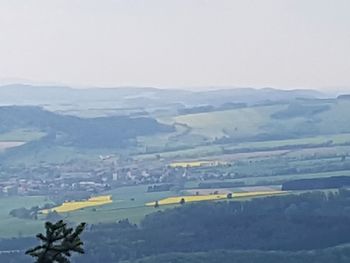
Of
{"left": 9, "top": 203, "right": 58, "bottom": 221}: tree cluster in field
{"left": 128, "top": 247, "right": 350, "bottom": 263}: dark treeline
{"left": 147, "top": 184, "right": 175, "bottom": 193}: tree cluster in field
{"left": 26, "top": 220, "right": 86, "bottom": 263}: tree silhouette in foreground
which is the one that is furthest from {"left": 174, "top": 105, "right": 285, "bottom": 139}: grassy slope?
{"left": 26, "top": 220, "right": 86, "bottom": 263}: tree silhouette in foreground

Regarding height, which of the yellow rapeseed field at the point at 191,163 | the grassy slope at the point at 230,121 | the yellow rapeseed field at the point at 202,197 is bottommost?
the yellow rapeseed field at the point at 202,197

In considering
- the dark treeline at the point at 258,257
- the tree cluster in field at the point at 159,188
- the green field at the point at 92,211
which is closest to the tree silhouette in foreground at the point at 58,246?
the dark treeline at the point at 258,257

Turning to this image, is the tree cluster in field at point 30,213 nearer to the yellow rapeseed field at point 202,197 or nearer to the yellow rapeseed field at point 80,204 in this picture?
the yellow rapeseed field at point 80,204

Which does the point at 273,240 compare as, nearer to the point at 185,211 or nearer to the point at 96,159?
the point at 185,211

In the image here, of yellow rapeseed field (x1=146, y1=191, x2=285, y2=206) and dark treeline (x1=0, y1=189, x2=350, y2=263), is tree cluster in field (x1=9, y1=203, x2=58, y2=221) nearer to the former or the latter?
yellow rapeseed field (x1=146, y1=191, x2=285, y2=206)

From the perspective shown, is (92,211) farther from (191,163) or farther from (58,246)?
(58,246)

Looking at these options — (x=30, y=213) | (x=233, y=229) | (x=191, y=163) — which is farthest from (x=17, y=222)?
(x=191, y=163)
